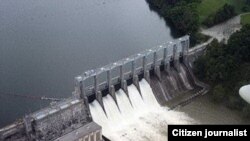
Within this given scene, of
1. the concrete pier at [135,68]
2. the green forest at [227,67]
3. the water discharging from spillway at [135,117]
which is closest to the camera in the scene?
the water discharging from spillway at [135,117]

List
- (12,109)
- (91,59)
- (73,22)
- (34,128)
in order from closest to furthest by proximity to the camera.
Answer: (34,128) < (12,109) < (91,59) < (73,22)

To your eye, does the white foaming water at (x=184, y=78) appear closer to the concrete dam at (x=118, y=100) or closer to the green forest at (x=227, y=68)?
the concrete dam at (x=118, y=100)

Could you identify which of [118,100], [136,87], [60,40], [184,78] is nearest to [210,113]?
[184,78]

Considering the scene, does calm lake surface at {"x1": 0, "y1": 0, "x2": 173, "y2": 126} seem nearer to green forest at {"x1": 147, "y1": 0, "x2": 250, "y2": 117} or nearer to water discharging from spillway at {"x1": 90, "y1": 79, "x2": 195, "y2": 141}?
water discharging from spillway at {"x1": 90, "y1": 79, "x2": 195, "y2": 141}

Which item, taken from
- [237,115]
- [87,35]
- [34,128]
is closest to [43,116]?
[34,128]

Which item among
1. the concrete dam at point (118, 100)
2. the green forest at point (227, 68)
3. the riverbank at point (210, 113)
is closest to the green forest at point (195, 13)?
the green forest at point (227, 68)

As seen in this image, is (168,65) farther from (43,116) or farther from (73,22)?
(73,22)

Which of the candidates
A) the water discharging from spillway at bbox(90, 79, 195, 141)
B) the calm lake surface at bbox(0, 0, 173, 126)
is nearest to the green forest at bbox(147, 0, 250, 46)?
the calm lake surface at bbox(0, 0, 173, 126)
